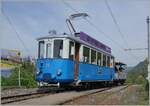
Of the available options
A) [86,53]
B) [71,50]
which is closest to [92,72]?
[86,53]

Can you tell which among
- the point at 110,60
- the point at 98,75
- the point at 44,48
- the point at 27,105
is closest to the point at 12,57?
the point at 110,60

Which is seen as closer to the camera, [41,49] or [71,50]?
[71,50]

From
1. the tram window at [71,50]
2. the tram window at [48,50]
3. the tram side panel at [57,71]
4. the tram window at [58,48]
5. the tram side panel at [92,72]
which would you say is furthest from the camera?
the tram side panel at [92,72]

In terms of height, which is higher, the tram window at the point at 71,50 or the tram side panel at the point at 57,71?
the tram window at the point at 71,50

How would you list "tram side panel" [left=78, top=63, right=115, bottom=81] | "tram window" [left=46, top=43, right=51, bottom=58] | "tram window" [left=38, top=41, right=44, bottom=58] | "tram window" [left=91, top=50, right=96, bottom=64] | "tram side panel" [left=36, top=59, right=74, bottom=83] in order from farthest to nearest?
1. "tram window" [left=91, top=50, right=96, bottom=64]
2. "tram side panel" [left=78, top=63, right=115, bottom=81]
3. "tram window" [left=38, top=41, right=44, bottom=58]
4. "tram window" [left=46, top=43, right=51, bottom=58]
5. "tram side panel" [left=36, top=59, right=74, bottom=83]

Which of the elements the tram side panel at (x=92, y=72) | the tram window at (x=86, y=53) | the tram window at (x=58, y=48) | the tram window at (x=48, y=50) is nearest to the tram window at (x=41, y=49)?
the tram window at (x=48, y=50)

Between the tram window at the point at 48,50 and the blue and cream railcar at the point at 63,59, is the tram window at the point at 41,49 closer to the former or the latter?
the blue and cream railcar at the point at 63,59

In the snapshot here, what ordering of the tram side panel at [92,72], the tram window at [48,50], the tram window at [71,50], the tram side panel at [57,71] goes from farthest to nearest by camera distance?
1. the tram side panel at [92,72]
2. the tram window at [48,50]
3. the tram window at [71,50]
4. the tram side panel at [57,71]

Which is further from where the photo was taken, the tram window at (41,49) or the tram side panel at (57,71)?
the tram window at (41,49)

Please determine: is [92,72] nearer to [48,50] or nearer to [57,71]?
[57,71]

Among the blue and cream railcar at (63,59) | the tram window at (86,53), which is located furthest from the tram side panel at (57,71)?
the tram window at (86,53)

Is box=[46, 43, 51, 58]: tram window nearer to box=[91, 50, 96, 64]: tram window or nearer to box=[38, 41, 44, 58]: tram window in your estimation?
box=[38, 41, 44, 58]: tram window

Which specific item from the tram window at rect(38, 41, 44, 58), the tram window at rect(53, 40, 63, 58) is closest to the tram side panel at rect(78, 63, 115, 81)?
the tram window at rect(53, 40, 63, 58)

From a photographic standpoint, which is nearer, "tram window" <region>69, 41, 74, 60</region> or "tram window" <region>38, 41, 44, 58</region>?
"tram window" <region>69, 41, 74, 60</region>
